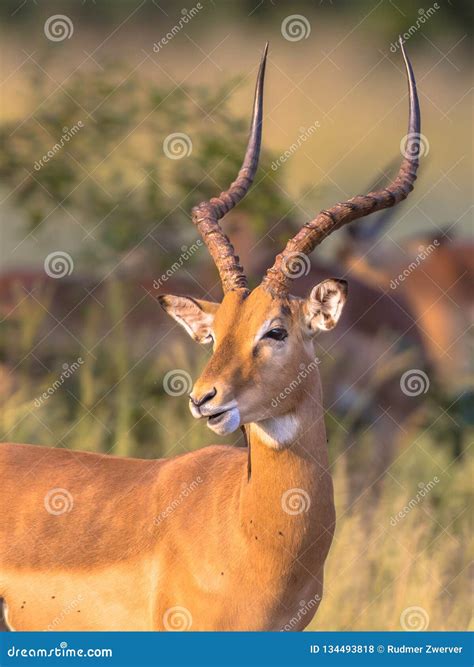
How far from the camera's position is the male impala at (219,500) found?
521cm

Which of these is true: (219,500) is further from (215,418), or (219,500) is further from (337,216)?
(337,216)

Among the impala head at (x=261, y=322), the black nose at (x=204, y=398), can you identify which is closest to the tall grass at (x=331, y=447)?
the impala head at (x=261, y=322)

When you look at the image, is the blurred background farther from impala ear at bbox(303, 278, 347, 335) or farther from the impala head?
impala ear at bbox(303, 278, 347, 335)

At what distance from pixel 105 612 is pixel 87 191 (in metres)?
5.29

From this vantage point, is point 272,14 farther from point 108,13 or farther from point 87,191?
point 87,191

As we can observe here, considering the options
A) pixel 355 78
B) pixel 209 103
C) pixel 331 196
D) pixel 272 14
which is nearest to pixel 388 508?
pixel 209 103

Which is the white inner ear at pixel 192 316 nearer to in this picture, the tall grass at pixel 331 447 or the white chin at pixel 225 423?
the white chin at pixel 225 423

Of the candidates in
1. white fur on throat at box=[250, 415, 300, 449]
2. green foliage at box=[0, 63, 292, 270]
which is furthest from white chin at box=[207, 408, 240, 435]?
green foliage at box=[0, 63, 292, 270]

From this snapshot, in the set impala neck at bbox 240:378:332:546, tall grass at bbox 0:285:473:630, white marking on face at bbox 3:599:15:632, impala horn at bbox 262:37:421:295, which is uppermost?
impala horn at bbox 262:37:421:295

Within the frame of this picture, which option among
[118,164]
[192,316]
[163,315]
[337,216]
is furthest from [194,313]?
[163,315]

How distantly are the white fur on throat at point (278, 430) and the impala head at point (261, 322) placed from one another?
5cm

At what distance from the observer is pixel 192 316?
18.4 ft

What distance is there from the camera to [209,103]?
10.2 m

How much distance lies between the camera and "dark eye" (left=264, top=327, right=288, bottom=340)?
17.0 feet
